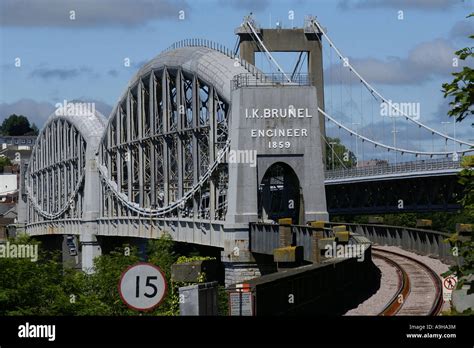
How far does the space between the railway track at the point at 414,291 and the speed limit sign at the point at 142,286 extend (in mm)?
9971

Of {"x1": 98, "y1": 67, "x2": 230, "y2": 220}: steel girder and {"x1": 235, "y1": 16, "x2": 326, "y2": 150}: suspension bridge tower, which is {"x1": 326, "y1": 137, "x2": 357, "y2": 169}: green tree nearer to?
{"x1": 98, "y1": 67, "x2": 230, "y2": 220}: steel girder

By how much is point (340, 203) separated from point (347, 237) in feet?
219

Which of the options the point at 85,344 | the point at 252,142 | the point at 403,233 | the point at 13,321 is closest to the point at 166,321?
the point at 85,344

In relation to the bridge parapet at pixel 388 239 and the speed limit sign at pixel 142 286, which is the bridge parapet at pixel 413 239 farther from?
the speed limit sign at pixel 142 286

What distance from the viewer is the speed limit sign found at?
15.1m

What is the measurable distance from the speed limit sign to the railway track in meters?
9.97

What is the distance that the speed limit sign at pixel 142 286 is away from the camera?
1509 cm

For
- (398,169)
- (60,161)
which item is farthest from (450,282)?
(60,161)

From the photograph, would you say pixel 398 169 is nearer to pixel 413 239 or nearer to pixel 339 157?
pixel 339 157

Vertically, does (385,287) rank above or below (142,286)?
below

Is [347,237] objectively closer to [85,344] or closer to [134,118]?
[85,344]

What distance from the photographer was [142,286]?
50.2 feet

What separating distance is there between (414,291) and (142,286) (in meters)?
16.4

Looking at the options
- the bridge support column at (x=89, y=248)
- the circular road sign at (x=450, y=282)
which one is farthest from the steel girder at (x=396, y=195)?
the circular road sign at (x=450, y=282)
